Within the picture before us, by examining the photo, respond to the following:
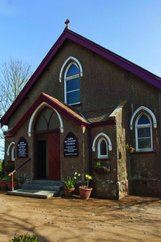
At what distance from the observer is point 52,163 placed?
16.7 m

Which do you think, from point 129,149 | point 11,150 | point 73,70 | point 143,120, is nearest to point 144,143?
point 129,149

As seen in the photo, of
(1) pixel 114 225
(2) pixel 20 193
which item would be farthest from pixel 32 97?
(1) pixel 114 225

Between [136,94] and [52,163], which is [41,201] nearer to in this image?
[52,163]

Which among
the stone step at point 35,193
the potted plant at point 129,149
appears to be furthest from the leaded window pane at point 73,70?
the stone step at point 35,193

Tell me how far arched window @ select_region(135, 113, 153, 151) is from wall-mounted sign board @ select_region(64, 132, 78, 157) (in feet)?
9.60

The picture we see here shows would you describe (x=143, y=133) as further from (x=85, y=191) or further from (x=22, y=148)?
(x=22, y=148)

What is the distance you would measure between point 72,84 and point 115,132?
16.9ft

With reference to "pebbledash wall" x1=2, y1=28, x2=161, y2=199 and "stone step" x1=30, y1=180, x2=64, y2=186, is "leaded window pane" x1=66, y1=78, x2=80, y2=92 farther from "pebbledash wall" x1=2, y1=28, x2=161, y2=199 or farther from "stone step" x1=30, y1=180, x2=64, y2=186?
"stone step" x1=30, y1=180, x2=64, y2=186

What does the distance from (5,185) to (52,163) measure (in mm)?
3064

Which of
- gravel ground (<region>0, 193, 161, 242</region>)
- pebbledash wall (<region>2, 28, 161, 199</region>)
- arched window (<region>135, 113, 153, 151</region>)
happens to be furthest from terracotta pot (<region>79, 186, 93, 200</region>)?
arched window (<region>135, 113, 153, 151</region>)

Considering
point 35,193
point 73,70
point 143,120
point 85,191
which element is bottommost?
point 35,193

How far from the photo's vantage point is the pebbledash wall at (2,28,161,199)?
14.3m

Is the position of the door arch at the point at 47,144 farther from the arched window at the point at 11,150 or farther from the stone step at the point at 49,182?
the arched window at the point at 11,150

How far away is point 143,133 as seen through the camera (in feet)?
50.0
